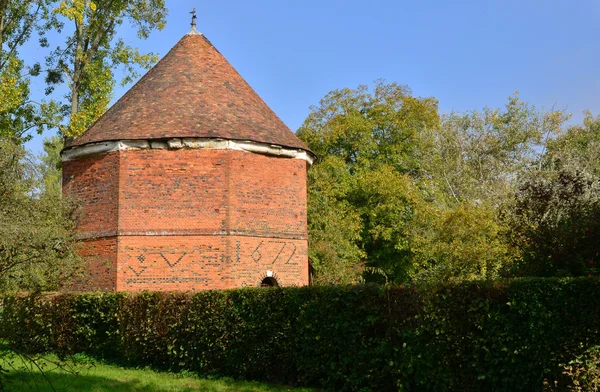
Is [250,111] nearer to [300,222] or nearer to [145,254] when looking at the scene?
[300,222]

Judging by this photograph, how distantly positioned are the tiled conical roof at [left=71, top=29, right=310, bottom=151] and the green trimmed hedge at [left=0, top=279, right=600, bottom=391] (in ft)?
20.9

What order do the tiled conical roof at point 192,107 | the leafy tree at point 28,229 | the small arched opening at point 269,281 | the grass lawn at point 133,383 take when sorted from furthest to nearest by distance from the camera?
the small arched opening at point 269,281 → the tiled conical roof at point 192,107 → the grass lawn at point 133,383 → the leafy tree at point 28,229

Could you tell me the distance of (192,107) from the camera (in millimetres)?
20109

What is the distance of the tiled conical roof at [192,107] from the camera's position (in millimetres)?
19250

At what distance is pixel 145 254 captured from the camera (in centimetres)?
1838

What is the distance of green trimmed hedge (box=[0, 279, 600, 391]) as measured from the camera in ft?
27.5

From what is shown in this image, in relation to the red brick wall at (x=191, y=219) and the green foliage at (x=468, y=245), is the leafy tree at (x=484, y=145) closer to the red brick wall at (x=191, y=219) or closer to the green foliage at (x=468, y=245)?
the green foliage at (x=468, y=245)

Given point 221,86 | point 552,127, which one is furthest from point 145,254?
point 552,127

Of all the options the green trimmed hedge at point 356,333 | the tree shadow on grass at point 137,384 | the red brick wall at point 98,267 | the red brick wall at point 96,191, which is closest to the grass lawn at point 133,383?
the tree shadow on grass at point 137,384

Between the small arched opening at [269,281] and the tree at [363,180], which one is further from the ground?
the tree at [363,180]

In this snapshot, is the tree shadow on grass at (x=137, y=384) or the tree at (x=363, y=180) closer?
the tree shadow on grass at (x=137, y=384)

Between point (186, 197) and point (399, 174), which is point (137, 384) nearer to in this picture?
point (186, 197)

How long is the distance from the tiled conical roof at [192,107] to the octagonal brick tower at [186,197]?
0.06m

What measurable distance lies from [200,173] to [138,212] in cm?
218
